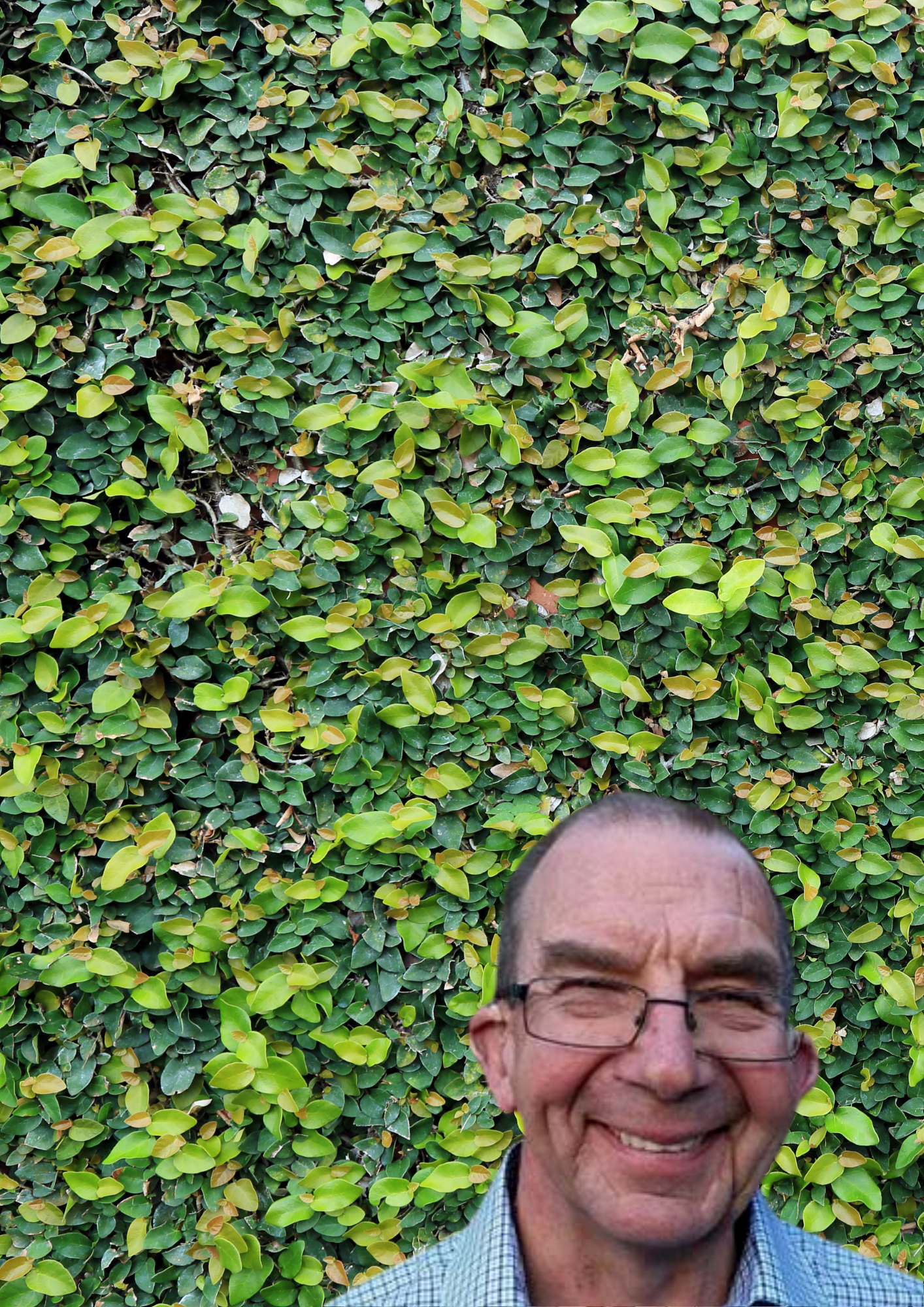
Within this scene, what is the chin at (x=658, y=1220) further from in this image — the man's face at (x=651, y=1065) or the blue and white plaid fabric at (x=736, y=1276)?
the blue and white plaid fabric at (x=736, y=1276)

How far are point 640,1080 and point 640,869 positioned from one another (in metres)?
0.29

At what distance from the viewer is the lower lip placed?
1692mm

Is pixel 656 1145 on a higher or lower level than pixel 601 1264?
higher

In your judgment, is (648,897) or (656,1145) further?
(648,897)

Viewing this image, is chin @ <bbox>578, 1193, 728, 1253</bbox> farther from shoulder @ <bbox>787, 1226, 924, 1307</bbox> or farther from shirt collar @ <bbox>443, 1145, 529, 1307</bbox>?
shoulder @ <bbox>787, 1226, 924, 1307</bbox>

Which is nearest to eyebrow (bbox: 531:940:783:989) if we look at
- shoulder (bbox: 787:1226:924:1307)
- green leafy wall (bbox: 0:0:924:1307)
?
shoulder (bbox: 787:1226:924:1307)

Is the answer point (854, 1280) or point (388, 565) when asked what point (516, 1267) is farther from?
point (388, 565)

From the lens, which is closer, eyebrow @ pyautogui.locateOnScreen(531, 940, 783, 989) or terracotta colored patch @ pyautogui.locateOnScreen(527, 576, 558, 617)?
eyebrow @ pyautogui.locateOnScreen(531, 940, 783, 989)

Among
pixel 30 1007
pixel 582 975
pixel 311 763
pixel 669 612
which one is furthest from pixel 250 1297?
pixel 669 612

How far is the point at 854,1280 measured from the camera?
1.99 metres

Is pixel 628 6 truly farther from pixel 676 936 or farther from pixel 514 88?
pixel 676 936

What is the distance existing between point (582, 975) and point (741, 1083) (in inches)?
9.9

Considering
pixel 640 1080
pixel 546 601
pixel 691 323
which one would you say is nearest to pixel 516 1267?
pixel 640 1080

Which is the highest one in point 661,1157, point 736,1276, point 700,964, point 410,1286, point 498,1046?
point 700,964
